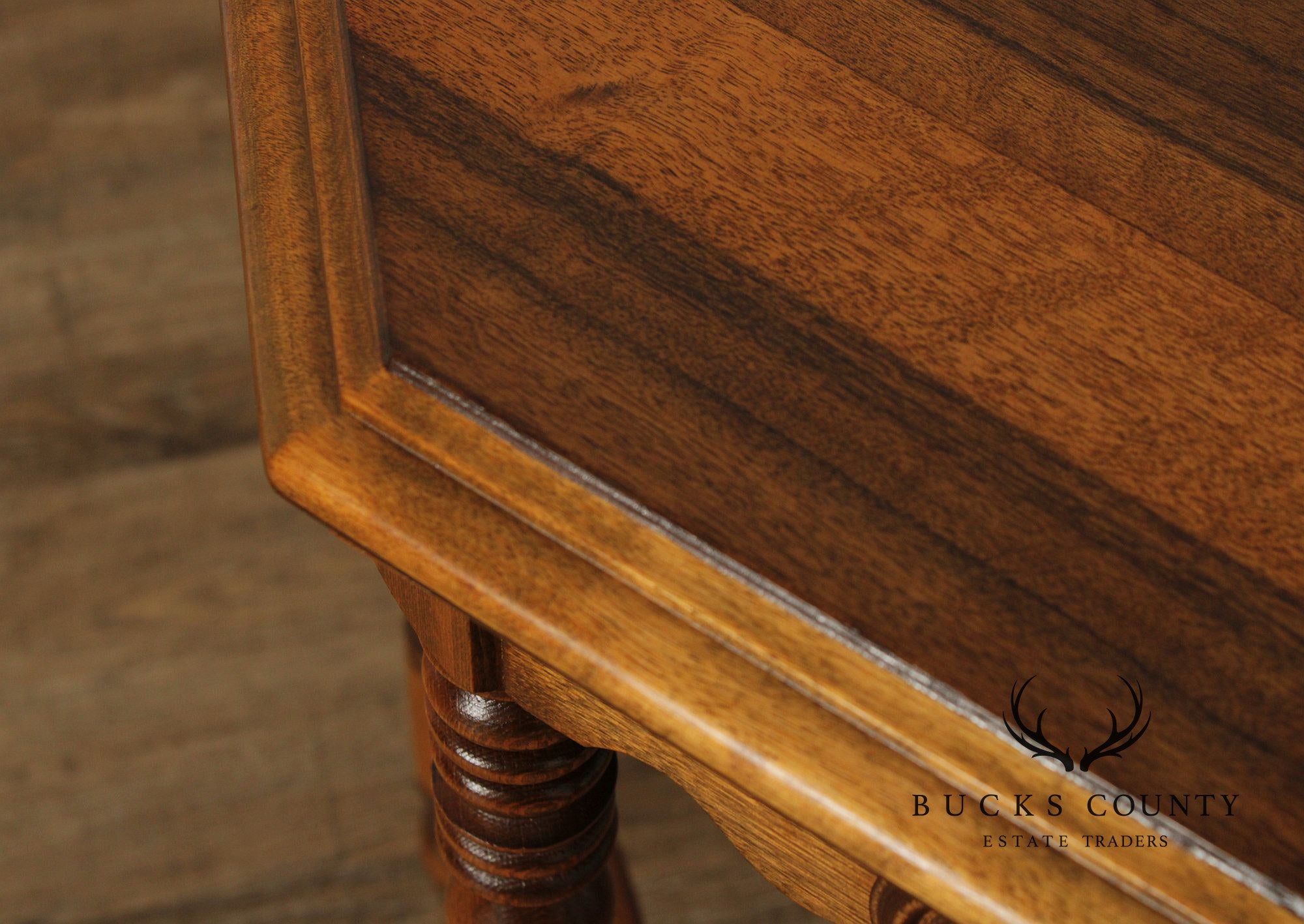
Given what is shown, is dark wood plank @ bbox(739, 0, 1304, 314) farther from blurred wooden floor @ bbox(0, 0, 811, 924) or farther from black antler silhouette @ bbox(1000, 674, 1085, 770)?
blurred wooden floor @ bbox(0, 0, 811, 924)

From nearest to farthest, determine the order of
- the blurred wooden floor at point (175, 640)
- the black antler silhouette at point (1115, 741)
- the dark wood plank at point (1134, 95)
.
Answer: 1. the black antler silhouette at point (1115, 741)
2. the dark wood plank at point (1134, 95)
3. the blurred wooden floor at point (175, 640)

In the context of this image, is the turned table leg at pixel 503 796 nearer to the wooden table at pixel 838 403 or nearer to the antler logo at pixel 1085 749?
the wooden table at pixel 838 403

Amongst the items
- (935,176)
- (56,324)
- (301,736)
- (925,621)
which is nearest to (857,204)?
(935,176)

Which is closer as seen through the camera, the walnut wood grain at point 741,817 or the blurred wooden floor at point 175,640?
the walnut wood grain at point 741,817

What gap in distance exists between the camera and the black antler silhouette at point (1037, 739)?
0.29 metres

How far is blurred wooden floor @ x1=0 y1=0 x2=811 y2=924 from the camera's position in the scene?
34.2 inches

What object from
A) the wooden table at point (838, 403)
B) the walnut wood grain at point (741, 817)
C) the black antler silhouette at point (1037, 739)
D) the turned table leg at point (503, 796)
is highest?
the wooden table at point (838, 403)

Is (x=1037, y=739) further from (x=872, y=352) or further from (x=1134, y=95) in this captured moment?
(x=1134, y=95)

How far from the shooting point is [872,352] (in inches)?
13.7

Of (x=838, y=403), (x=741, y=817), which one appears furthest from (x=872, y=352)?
(x=741, y=817)

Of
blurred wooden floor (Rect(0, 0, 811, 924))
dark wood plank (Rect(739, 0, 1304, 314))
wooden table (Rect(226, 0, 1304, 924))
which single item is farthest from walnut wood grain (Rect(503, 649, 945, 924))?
blurred wooden floor (Rect(0, 0, 811, 924))

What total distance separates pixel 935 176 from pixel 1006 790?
0.18m

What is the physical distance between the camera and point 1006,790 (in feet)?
0.95

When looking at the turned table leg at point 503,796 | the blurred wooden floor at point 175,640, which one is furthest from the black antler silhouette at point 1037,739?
the blurred wooden floor at point 175,640
